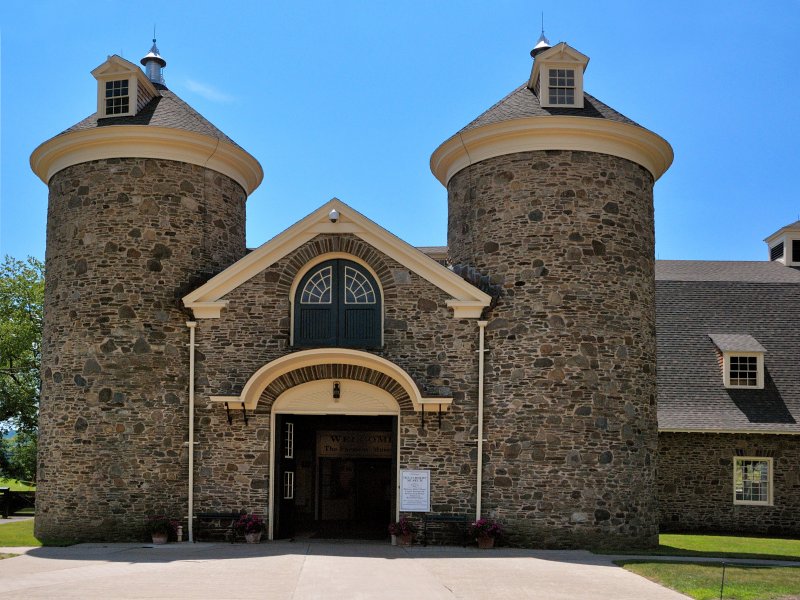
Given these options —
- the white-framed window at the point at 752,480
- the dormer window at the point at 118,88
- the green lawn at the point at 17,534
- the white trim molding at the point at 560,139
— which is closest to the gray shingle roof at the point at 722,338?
the white-framed window at the point at 752,480

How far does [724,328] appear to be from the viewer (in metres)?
30.6

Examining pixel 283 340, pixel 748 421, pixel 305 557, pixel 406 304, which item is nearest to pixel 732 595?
pixel 305 557

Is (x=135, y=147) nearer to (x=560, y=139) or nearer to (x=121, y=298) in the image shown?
(x=121, y=298)

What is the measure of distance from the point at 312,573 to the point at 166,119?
11730 millimetres

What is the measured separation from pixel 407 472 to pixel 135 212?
8454 mm

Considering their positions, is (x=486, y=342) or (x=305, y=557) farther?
(x=486, y=342)

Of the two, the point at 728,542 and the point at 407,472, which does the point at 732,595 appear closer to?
the point at 407,472

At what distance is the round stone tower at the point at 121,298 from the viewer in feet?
69.6

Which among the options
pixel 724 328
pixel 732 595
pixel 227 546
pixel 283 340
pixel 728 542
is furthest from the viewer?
pixel 724 328

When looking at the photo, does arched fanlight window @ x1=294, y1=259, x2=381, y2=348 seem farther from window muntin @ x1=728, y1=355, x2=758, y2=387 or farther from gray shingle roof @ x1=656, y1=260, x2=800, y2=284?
gray shingle roof @ x1=656, y1=260, x2=800, y2=284

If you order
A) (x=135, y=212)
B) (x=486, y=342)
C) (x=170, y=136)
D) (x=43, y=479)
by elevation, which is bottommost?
(x=43, y=479)

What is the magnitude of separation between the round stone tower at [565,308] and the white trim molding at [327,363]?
4.90 ft

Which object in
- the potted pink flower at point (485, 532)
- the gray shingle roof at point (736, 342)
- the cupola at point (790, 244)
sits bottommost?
the potted pink flower at point (485, 532)

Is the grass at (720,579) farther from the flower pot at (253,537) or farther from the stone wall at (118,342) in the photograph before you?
the stone wall at (118,342)
